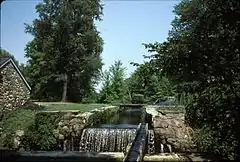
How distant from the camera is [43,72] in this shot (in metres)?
39.2

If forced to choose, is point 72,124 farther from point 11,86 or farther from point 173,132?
point 11,86

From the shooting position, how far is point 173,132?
13.7 meters

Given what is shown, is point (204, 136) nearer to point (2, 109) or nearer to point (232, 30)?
point (232, 30)

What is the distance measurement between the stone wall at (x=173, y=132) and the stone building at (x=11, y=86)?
1106 centimetres

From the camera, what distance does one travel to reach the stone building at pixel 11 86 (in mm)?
19953

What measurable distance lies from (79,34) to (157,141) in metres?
23.6

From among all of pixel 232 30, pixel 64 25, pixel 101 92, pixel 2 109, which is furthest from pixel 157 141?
pixel 101 92

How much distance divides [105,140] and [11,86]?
9.91 meters

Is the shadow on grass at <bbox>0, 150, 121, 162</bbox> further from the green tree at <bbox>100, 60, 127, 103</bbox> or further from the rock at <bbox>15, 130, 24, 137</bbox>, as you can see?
the green tree at <bbox>100, 60, 127, 103</bbox>

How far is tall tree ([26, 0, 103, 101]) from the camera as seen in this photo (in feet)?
112

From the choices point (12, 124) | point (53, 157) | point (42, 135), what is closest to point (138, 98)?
point (12, 124)

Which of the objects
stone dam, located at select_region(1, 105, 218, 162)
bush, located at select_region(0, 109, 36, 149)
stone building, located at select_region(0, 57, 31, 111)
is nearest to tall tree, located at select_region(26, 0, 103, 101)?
stone building, located at select_region(0, 57, 31, 111)

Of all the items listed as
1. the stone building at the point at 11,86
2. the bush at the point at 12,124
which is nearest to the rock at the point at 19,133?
the bush at the point at 12,124

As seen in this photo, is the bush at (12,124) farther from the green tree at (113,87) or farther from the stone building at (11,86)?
the green tree at (113,87)
